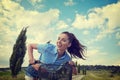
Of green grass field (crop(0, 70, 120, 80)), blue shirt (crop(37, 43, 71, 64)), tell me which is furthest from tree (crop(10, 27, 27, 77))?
blue shirt (crop(37, 43, 71, 64))

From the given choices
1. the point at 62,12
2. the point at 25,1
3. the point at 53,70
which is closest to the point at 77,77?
the point at 53,70

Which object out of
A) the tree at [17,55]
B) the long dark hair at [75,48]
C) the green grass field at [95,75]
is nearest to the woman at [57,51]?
the long dark hair at [75,48]

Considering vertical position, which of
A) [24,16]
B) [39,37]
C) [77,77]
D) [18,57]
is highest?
[24,16]

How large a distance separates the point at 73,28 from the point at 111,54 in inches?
39.0

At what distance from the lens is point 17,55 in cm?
658

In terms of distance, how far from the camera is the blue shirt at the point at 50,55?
658 centimetres

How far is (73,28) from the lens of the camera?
6844 millimetres

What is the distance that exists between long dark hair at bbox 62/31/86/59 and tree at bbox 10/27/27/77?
92cm

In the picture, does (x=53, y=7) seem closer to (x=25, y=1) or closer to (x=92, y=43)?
(x=25, y=1)

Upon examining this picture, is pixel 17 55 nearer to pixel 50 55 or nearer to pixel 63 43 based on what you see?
pixel 50 55

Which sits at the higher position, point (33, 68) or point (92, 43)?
point (92, 43)

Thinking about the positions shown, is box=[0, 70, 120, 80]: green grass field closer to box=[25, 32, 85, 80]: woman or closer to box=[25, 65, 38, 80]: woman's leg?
box=[25, 65, 38, 80]: woman's leg

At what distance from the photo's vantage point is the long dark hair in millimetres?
6676

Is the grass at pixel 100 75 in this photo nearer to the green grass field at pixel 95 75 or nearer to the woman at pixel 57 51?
the green grass field at pixel 95 75
